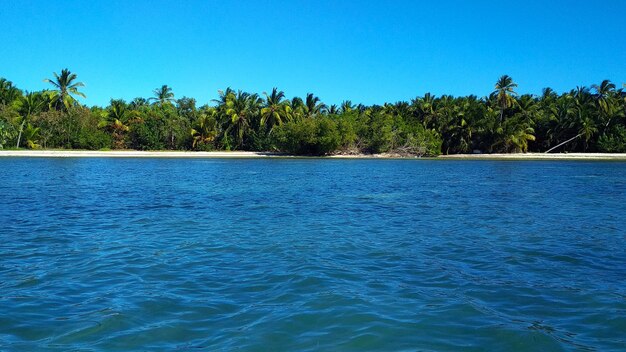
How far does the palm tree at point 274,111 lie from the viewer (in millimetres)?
86750

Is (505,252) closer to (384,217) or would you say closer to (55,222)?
(384,217)

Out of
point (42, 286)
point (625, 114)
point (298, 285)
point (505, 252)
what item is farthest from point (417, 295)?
point (625, 114)

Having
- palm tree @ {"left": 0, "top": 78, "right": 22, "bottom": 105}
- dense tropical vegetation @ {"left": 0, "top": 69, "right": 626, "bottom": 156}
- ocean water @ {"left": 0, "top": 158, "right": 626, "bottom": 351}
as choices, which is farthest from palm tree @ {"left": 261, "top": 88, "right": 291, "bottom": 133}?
ocean water @ {"left": 0, "top": 158, "right": 626, "bottom": 351}

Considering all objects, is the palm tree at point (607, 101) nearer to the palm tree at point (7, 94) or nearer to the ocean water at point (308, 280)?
the ocean water at point (308, 280)

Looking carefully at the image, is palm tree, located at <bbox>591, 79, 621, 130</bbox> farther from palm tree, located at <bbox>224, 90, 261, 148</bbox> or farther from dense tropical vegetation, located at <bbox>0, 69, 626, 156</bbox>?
palm tree, located at <bbox>224, 90, 261, 148</bbox>

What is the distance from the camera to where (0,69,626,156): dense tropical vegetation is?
8062cm

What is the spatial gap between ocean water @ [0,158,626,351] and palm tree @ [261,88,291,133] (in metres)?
70.0

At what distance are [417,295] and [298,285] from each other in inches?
74.1

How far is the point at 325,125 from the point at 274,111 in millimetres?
12246

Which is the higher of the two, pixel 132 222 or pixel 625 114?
pixel 625 114

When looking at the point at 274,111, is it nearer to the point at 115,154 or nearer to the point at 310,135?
the point at 310,135

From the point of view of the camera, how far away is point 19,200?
20188 millimetres

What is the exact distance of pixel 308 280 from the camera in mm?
8531

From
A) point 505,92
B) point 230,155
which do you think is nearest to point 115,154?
point 230,155
